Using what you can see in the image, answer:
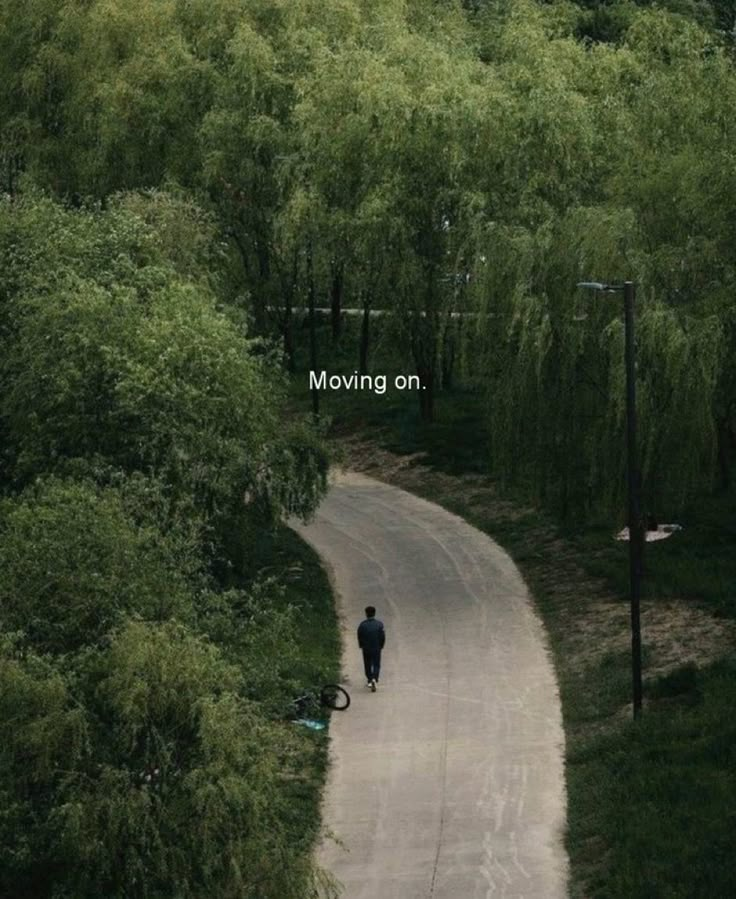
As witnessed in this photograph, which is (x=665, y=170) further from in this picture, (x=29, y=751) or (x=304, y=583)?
(x=29, y=751)

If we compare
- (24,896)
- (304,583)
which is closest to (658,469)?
(304,583)

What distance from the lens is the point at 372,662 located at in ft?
110

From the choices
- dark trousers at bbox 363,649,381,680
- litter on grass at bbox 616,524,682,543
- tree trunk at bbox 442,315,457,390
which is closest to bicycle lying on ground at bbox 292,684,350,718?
dark trousers at bbox 363,649,381,680

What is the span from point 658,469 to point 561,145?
9.05m

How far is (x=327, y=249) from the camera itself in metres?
49.7

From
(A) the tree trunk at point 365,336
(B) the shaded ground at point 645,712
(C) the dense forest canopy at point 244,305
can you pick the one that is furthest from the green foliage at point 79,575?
(A) the tree trunk at point 365,336

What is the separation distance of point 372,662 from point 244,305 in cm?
2016

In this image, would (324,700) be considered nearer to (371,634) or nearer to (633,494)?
(371,634)

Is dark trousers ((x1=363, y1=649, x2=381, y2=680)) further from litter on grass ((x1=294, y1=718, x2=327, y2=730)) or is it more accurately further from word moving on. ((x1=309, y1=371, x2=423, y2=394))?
word moving on. ((x1=309, y1=371, x2=423, y2=394))

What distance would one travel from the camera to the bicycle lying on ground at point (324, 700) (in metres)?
32.1

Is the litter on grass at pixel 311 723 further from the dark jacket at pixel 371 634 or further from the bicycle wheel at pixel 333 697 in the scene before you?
the dark jacket at pixel 371 634

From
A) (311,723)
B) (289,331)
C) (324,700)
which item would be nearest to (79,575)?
(311,723)

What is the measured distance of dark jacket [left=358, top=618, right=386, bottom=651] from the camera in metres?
33.2

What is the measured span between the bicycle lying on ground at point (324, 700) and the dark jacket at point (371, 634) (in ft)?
2.46
